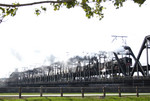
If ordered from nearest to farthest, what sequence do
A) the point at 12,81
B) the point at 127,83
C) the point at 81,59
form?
the point at 127,83 < the point at 81,59 < the point at 12,81

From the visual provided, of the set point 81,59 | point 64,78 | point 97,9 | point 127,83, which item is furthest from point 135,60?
point 97,9

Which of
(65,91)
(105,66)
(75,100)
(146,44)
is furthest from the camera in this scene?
(105,66)

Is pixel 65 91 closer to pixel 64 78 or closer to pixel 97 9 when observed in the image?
pixel 97 9

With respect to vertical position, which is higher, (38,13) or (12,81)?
(38,13)

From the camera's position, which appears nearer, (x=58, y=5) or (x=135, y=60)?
(x=58, y=5)

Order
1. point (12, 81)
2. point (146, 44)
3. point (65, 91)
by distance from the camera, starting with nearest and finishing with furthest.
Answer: point (65, 91)
point (146, 44)
point (12, 81)

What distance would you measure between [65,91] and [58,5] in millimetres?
17849

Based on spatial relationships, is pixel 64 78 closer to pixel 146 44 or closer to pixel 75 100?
pixel 146 44

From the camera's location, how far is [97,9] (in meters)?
11.2

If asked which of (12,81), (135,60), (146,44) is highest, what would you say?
(146,44)

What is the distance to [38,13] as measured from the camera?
10633mm

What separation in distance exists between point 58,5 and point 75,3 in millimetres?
1288

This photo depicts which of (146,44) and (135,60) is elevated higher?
(146,44)

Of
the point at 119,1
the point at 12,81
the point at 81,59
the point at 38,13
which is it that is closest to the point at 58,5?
the point at 38,13
